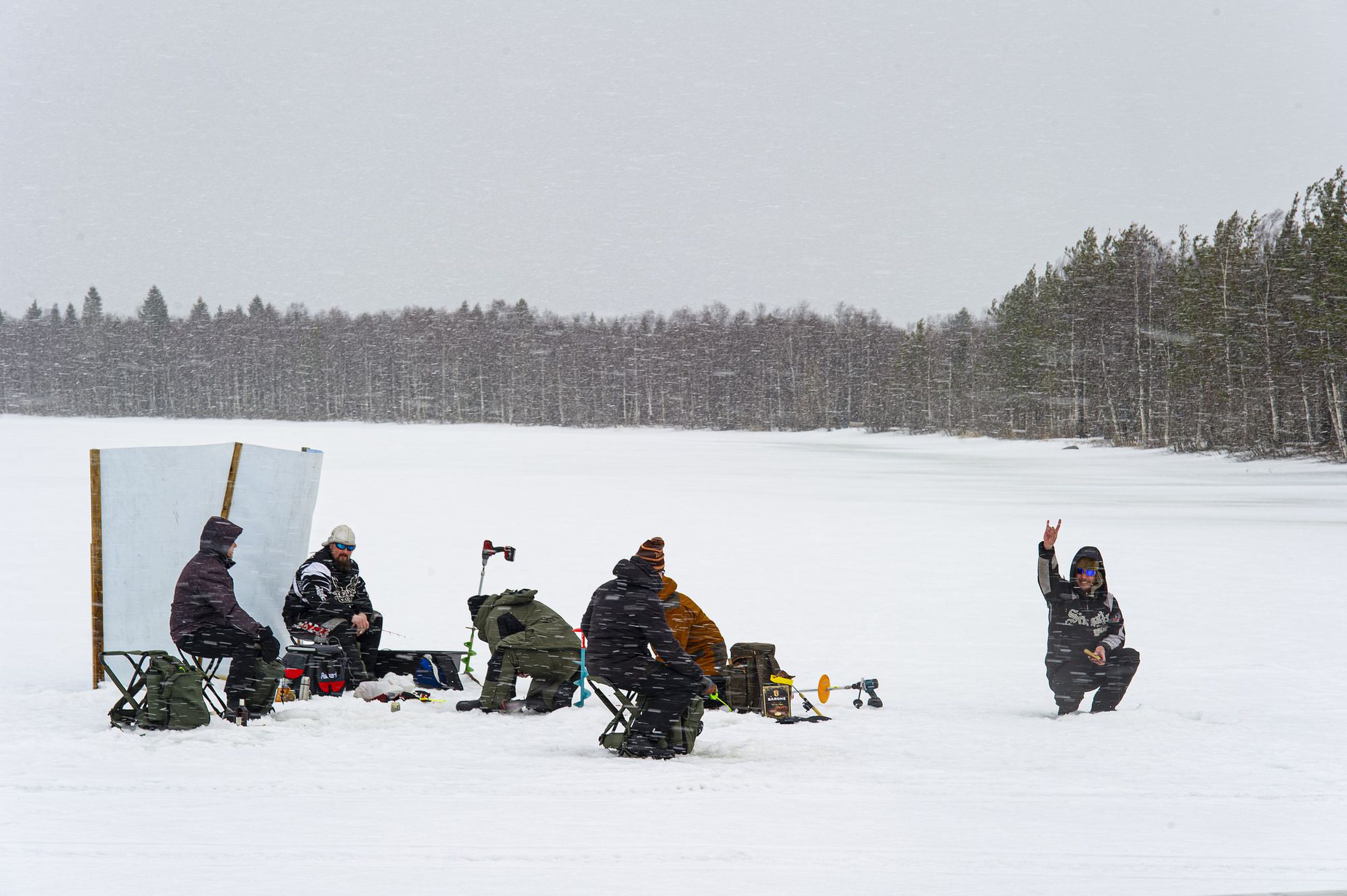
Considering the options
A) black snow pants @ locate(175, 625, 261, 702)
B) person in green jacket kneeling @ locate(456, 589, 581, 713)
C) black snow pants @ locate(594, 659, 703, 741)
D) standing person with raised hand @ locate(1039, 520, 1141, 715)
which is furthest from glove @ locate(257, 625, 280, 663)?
standing person with raised hand @ locate(1039, 520, 1141, 715)

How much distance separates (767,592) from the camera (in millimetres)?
12062

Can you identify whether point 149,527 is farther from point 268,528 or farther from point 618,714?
point 618,714

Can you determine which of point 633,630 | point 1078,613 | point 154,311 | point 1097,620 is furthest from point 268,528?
point 154,311

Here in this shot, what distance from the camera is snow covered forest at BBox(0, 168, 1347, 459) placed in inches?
1671

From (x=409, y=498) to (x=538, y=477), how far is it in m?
7.90

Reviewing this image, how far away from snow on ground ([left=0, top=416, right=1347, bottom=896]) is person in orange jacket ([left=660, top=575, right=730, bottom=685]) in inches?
17.7

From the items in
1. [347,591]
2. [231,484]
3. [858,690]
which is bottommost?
[858,690]

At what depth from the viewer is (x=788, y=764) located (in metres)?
5.70

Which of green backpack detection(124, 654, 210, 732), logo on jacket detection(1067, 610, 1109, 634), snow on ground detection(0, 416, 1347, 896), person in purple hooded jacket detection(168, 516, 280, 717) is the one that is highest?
person in purple hooded jacket detection(168, 516, 280, 717)

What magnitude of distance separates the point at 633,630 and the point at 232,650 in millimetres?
2373

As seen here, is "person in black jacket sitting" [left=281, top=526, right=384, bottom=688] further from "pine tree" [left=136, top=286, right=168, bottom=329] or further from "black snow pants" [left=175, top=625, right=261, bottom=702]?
"pine tree" [left=136, top=286, right=168, bottom=329]

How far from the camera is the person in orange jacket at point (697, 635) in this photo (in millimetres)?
6621

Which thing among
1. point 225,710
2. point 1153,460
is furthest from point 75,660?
point 1153,460

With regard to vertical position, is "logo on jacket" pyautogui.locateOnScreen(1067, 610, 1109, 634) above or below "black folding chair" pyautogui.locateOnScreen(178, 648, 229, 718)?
above
